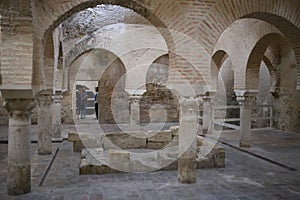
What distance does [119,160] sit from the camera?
259 inches

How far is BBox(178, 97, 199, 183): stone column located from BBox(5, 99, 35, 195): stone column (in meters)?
2.80

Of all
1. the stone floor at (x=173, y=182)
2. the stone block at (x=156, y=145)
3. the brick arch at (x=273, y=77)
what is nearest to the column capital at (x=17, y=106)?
the stone floor at (x=173, y=182)

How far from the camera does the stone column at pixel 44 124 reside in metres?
8.05

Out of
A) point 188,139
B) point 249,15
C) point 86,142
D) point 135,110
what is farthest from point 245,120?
point 135,110

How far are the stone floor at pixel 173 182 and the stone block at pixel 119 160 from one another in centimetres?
21

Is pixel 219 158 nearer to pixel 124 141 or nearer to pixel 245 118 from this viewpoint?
pixel 245 118

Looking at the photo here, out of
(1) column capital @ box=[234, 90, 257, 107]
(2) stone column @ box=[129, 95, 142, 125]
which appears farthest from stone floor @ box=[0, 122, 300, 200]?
(2) stone column @ box=[129, 95, 142, 125]

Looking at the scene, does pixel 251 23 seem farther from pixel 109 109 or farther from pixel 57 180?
pixel 109 109

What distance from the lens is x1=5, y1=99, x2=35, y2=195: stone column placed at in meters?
5.11

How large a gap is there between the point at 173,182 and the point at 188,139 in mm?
896

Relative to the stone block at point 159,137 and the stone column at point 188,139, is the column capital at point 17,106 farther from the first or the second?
the stone block at point 159,137

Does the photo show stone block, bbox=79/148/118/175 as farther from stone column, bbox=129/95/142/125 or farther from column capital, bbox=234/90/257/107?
stone column, bbox=129/95/142/125

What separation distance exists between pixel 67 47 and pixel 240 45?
21.3ft

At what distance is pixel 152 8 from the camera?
5707 mm
